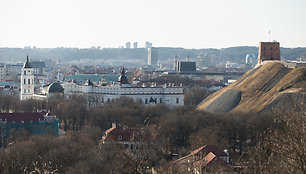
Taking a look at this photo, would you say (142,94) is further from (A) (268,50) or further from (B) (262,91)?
(A) (268,50)

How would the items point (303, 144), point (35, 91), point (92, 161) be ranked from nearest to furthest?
point (303, 144) < point (92, 161) < point (35, 91)

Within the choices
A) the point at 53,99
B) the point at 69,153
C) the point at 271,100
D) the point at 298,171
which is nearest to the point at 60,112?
the point at 53,99

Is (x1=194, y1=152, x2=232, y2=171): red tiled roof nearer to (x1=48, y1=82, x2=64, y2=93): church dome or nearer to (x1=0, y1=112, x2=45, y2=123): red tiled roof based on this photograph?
(x1=0, y1=112, x2=45, y2=123): red tiled roof

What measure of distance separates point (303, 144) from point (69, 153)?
79.4 ft

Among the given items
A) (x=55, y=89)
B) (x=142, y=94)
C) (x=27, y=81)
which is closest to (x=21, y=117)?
(x=142, y=94)

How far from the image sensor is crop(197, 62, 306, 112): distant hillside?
72.2m

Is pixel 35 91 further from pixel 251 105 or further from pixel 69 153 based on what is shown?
pixel 69 153

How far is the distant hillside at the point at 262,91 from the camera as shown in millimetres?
72250

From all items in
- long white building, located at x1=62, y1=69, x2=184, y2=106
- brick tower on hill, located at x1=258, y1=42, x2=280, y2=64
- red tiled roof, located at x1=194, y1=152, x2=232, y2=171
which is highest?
brick tower on hill, located at x1=258, y1=42, x2=280, y2=64

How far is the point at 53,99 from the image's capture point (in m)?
86.9

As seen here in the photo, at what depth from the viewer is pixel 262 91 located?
77500 mm

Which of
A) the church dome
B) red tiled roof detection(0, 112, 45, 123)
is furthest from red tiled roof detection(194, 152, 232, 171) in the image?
the church dome

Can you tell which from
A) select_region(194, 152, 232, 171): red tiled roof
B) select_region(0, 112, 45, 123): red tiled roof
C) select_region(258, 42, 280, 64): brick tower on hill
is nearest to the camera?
select_region(194, 152, 232, 171): red tiled roof

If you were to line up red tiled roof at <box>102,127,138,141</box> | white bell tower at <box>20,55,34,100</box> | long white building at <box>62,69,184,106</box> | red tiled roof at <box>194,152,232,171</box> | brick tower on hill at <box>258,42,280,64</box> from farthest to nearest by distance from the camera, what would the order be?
1. brick tower on hill at <box>258,42,280,64</box>
2. white bell tower at <box>20,55,34,100</box>
3. long white building at <box>62,69,184,106</box>
4. red tiled roof at <box>102,127,138,141</box>
5. red tiled roof at <box>194,152,232,171</box>
